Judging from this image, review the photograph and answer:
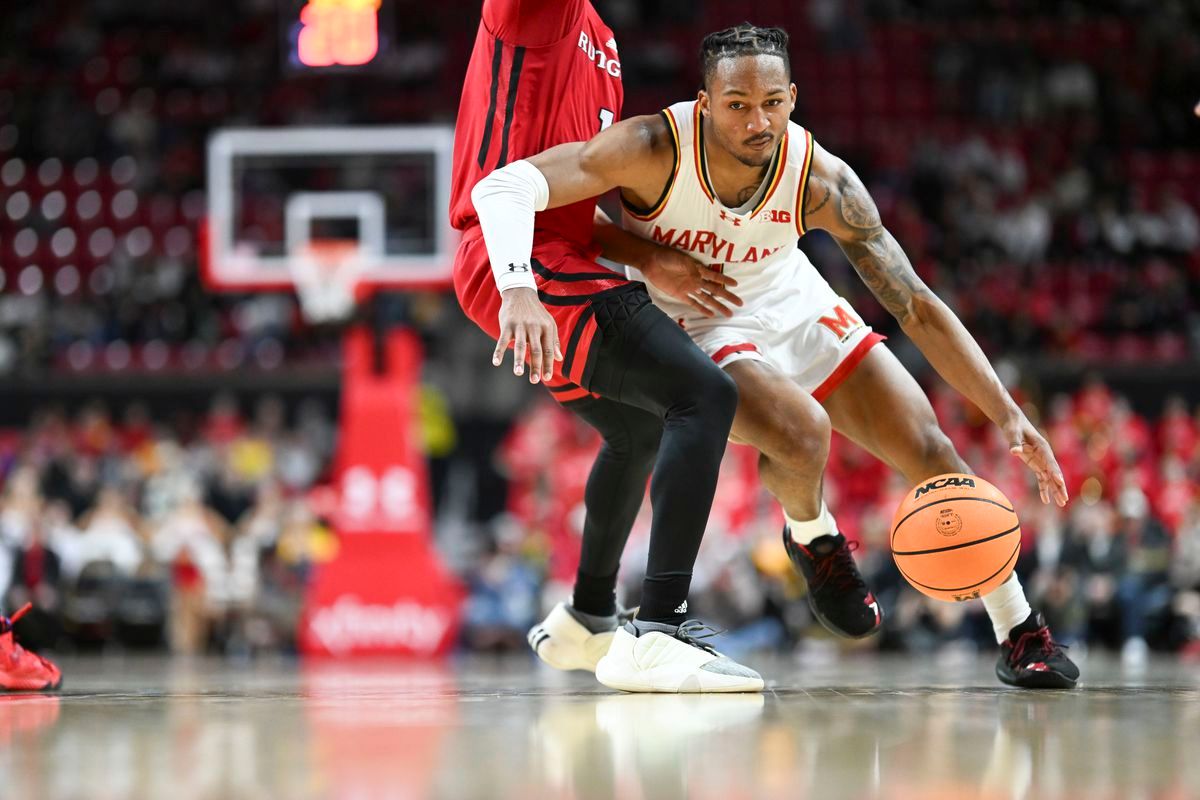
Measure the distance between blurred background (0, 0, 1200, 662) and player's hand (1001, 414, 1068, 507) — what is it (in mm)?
6473

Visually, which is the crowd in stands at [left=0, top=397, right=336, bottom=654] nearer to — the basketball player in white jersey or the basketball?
the basketball player in white jersey

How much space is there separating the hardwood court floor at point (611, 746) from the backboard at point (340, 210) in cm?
957

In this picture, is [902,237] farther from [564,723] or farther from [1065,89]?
[564,723]

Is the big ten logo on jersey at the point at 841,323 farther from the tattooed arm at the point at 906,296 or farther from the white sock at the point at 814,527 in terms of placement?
the white sock at the point at 814,527

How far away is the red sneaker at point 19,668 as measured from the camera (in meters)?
4.07

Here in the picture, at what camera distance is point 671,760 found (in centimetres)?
233

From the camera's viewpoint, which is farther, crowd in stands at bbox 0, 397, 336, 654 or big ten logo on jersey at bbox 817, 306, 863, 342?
crowd in stands at bbox 0, 397, 336, 654

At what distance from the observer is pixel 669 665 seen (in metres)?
3.67

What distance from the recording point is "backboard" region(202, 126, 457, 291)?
43.4ft

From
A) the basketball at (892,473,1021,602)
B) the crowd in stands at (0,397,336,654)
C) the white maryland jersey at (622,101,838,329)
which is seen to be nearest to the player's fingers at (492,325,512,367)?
the white maryland jersey at (622,101,838,329)

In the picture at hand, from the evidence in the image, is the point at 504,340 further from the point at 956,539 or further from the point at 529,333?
the point at 956,539

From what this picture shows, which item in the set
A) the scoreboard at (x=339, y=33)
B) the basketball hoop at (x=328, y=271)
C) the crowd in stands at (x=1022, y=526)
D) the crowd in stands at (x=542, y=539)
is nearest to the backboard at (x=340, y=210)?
the basketball hoop at (x=328, y=271)

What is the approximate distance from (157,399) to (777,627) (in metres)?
7.98

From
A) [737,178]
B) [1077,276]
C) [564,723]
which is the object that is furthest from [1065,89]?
[564,723]
